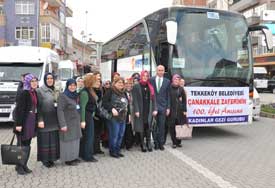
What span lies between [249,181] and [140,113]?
3081 mm

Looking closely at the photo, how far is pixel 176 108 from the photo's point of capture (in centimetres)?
993

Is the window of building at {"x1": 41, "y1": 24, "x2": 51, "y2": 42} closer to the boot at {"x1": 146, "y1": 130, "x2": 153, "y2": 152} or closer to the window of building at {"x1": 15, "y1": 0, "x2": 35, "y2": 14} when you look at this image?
the window of building at {"x1": 15, "y1": 0, "x2": 35, "y2": 14}

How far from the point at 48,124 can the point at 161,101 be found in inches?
113

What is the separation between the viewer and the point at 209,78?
11039mm

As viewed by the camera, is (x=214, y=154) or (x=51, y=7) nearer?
(x=214, y=154)

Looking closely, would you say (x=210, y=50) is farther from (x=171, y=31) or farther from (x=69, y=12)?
(x=69, y=12)

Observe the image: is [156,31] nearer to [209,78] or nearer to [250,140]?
[209,78]

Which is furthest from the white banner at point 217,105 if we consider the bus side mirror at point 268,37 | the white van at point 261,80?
the white van at point 261,80

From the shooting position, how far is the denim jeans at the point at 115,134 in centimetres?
869

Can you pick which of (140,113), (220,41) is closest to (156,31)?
(220,41)

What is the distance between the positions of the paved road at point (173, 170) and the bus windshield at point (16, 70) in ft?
15.3

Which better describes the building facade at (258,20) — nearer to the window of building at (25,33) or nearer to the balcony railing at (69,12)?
the window of building at (25,33)

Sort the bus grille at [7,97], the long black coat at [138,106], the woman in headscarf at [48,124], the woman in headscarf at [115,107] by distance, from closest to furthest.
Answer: the woman in headscarf at [48,124] < the woman in headscarf at [115,107] < the long black coat at [138,106] < the bus grille at [7,97]

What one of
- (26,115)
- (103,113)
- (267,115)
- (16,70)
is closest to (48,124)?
(26,115)
